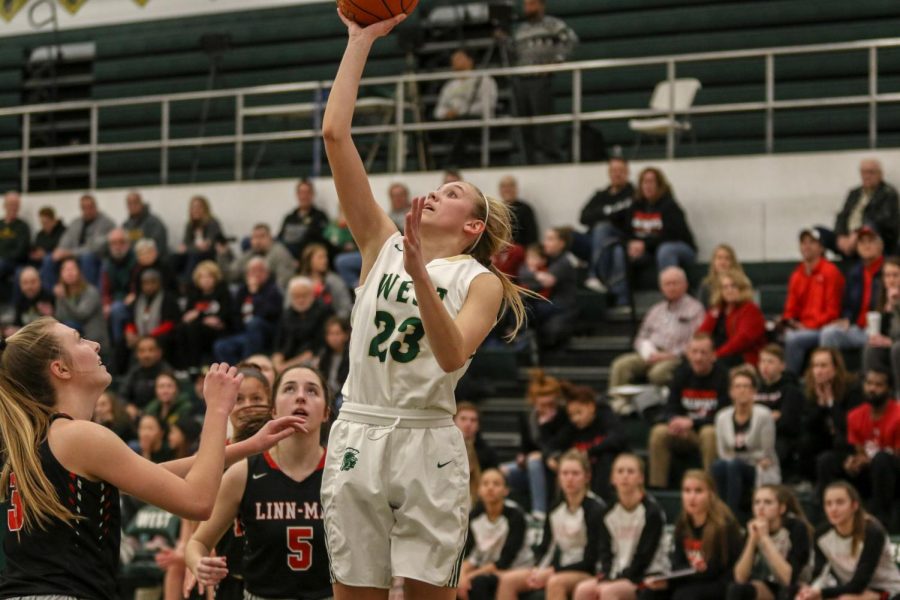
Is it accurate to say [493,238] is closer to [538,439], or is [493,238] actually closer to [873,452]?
[873,452]

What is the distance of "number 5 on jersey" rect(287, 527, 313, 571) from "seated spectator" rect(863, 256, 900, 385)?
18.3ft

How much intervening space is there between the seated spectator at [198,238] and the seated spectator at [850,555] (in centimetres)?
761

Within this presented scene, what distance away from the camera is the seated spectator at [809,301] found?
35.0ft

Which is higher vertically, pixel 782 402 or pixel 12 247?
pixel 12 247

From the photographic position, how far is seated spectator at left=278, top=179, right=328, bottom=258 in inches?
542

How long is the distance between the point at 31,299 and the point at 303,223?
9.51 feet

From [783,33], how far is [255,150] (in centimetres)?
660

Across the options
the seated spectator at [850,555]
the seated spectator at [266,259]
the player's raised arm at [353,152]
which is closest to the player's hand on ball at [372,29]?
the player's raised arm at [353,152]

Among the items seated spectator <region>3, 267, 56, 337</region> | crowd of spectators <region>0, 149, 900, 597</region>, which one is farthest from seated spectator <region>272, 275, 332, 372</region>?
seated spectator <region>3, 267, 56, 337</region>

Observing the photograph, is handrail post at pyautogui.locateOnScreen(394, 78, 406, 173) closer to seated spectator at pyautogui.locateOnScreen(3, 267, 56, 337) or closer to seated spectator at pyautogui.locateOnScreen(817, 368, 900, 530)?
seated spectator at pyautogui.locateOnScreen(3, 267, 56, 337)

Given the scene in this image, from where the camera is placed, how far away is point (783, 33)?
Result: 593 inches

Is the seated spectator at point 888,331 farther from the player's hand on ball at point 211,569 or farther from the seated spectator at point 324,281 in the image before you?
the player's hand on ball at point 211,569

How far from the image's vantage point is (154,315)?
13789mm

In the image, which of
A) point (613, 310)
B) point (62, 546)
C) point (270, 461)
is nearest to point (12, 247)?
point (613, 310)
